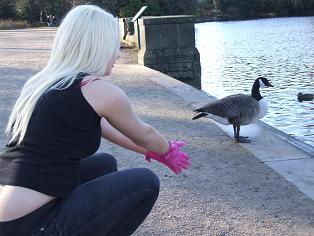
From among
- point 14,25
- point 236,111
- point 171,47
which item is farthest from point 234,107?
point 14,25

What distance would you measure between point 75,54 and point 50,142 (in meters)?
0.42

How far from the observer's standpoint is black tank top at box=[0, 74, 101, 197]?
2270 mm

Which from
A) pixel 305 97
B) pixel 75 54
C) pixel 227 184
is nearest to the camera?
pixel 75 54

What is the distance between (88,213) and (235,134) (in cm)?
353

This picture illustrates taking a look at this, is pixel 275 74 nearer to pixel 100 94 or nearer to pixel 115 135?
pixel 115 135

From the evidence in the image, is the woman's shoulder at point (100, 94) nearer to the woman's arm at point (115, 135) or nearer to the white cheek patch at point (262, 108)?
the woman's arm at point (115, 135)

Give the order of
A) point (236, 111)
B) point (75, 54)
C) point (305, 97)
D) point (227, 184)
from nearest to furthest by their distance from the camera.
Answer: point (75, 54)
point (227, 184)
point (236, 111)
point (305, 97)

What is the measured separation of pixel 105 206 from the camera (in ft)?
7.90

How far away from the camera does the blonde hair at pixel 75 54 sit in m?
2.32

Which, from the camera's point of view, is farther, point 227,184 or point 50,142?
point 227,184

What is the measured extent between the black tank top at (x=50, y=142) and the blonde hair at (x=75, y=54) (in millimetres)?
42

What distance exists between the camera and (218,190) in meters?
4.09

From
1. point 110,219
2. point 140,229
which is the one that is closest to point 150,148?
point 110,219

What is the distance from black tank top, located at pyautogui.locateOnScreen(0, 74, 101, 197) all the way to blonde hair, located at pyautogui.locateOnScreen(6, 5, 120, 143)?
0.04m
